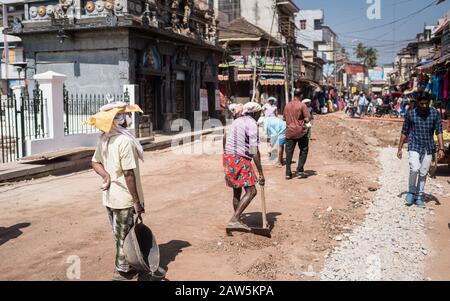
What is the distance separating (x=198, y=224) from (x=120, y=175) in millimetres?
2339

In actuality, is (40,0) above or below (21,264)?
above

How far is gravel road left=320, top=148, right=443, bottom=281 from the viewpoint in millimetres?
4617

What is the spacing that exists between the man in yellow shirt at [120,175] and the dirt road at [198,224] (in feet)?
1.73

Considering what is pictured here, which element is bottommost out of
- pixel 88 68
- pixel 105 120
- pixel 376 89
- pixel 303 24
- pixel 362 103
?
pixel 105 120

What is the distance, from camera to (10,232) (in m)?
5.98

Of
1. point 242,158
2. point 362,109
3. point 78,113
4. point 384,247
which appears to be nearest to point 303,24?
point 362,109

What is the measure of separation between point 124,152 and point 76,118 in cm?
1046

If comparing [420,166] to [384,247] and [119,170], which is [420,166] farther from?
[119,170]

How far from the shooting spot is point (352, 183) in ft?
30.7

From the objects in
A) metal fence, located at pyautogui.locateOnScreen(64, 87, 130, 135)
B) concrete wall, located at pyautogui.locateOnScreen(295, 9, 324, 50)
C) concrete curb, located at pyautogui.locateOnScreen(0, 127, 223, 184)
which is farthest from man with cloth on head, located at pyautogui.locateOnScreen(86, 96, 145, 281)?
concrete wall, located at pyautogui.locateOnScreen(295, 9, 324, 50)

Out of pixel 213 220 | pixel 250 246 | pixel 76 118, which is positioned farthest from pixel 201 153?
pixel 250 246

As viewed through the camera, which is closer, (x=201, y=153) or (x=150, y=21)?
(x=201, y=153)

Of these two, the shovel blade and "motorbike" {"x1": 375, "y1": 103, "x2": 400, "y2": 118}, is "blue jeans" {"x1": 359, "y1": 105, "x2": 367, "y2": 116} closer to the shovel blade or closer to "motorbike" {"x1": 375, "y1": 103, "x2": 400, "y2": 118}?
"motorbike" {"x1": 375, "y1": 103, "x2": 400, "y2": 118}
